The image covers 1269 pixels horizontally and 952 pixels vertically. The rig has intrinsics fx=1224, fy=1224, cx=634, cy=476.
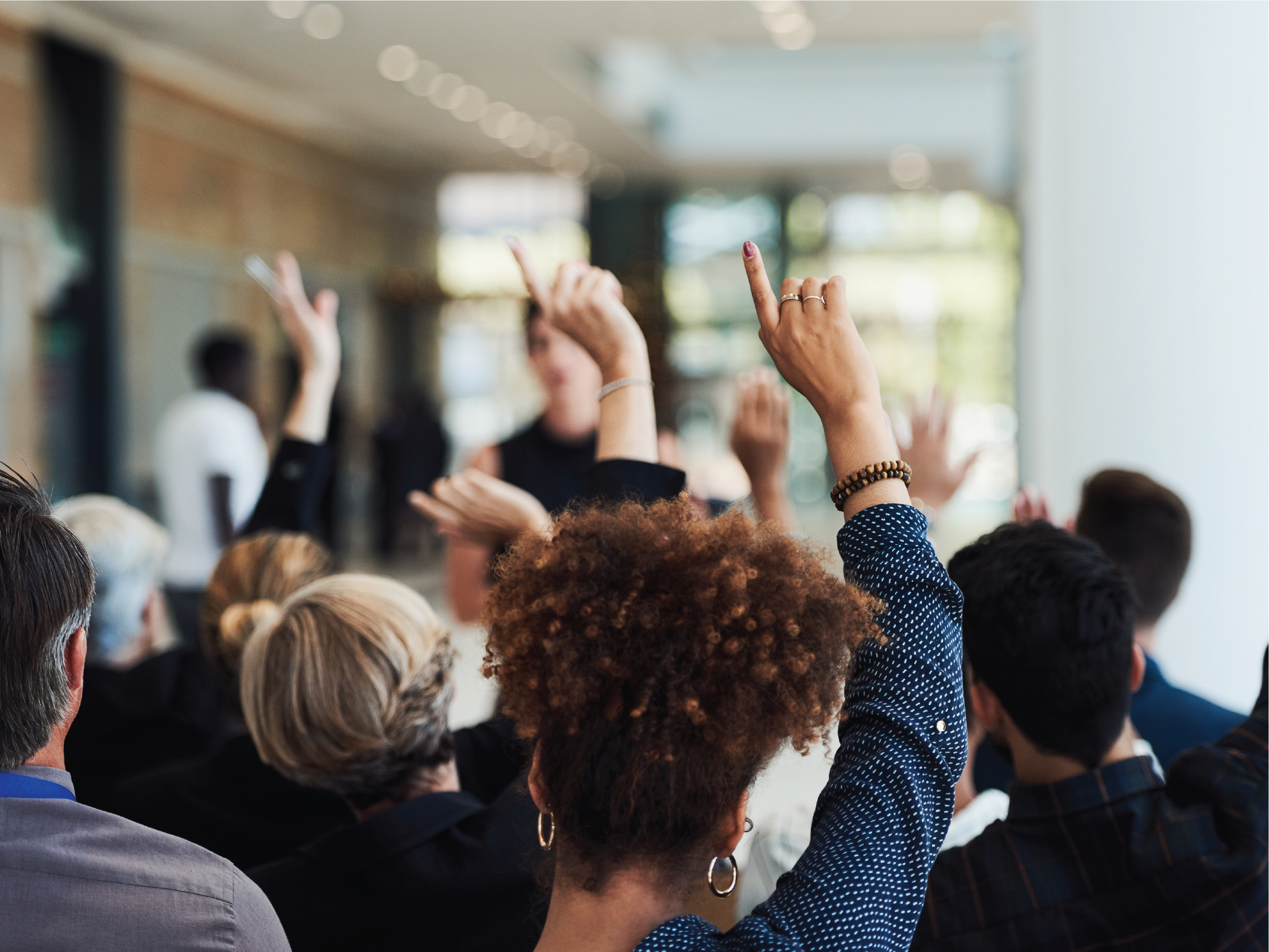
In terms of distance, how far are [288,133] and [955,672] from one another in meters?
12.1

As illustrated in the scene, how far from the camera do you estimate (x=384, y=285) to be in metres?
14.3

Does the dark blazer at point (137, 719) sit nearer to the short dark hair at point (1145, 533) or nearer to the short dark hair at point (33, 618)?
the short dark hair at point (33, 618)

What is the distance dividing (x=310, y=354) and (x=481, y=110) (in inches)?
373

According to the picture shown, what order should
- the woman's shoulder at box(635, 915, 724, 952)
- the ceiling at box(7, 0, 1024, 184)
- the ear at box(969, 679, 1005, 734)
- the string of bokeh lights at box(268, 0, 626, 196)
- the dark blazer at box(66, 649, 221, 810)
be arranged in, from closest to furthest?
1. the woman's shoulder at box(635, 915, 724, 952)
2. the ear at box(969, 679, 1005, 734)
3. the dark blazer at box(66, 649, 221, 810)
4. the ceiling at box(7, 0, 1024, 184)
5. the string of bokeh lights at box(268, 0, 626, 196)

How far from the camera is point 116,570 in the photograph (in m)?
2.31

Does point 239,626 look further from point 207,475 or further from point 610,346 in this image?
point 207,475

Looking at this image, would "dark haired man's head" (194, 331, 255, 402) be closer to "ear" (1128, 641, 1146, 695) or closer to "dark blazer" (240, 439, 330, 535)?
"dark blazer" (240, 439, 330, 535)

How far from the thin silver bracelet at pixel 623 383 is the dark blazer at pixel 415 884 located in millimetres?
493

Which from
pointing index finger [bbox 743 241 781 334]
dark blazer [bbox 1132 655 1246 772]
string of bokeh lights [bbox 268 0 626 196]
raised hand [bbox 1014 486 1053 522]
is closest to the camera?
pointing index finger [bbox 743 241 781 334]

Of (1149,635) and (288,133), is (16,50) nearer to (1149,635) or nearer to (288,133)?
(288,133)

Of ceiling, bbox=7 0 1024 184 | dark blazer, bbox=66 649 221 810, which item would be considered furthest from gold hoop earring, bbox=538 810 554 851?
ceiling, bbox=7 0 1024 184

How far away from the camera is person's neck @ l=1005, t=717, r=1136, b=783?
4.46 feet

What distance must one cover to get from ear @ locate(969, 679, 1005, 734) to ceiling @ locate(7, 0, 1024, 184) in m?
7.25

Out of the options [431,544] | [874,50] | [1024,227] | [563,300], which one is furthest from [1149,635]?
[431,544]
